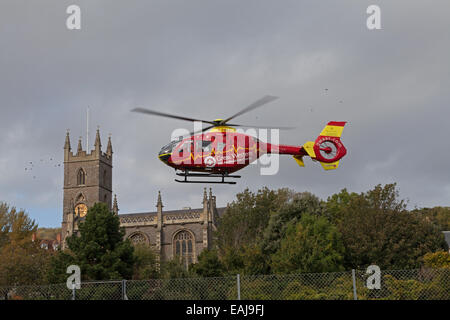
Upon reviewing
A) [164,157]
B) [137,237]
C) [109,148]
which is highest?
[109,148]

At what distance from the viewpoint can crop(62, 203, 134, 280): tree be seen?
91.2 ft

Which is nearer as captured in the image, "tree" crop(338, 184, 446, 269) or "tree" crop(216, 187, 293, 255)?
"tree" crop(338, 184, 446, 269)

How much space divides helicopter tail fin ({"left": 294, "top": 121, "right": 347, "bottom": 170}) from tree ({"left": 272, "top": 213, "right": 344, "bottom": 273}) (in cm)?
644

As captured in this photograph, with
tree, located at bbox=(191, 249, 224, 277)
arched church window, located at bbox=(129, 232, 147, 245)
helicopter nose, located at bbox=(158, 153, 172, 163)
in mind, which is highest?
helicopter nose, located at bbox=(158, 153, 172, 163)

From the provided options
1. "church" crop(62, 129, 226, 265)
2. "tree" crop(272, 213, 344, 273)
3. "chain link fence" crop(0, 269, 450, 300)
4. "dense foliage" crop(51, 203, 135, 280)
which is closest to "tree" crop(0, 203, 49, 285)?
"dense foliage" crop(51, 203, 135, 280)

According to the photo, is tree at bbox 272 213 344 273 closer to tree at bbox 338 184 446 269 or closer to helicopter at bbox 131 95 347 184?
tree at bbox 338 184 446 269

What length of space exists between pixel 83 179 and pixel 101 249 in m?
50.0

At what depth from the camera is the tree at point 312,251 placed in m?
23.9

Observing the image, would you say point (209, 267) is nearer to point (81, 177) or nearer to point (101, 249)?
point (101, 249)

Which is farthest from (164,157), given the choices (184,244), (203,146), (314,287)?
(184,244)

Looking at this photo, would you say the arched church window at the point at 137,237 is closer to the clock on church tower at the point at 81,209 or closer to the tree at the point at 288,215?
the clock on church tower at the point at 81,209

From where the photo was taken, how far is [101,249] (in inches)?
1160
